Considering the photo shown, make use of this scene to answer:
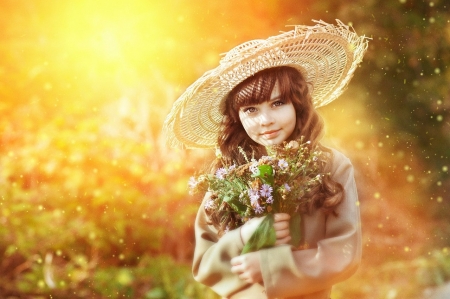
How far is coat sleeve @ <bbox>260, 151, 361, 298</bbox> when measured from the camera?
163 cm

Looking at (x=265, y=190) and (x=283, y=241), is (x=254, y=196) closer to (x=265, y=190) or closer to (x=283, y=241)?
(x=265, y=190)

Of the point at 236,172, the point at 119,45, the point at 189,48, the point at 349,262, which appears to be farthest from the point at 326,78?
the point at 119,45

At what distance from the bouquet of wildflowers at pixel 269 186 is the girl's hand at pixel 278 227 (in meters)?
0.01

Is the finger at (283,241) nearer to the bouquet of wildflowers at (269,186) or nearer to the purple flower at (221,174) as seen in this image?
the bouquet of wildflowers at (269,186)

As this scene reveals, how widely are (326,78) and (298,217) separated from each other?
1.55 ft

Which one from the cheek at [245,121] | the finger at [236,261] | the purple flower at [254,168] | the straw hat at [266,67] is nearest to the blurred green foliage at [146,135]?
the straw hat at [266,67]

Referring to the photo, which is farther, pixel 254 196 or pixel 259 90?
pixel 259 90

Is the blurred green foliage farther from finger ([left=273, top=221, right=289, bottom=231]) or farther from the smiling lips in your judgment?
finger ([left=273, top=221, right=289, bottom=231])

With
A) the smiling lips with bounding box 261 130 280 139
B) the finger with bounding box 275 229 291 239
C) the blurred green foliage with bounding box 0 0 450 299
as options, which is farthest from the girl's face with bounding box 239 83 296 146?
the blurred green foliage with bounding box 0 0 450 299

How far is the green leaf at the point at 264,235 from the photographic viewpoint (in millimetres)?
1633

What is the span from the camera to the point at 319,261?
164 cm

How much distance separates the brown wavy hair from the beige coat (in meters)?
0.04

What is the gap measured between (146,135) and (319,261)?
1531 mm

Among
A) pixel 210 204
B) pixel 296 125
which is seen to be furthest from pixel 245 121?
pixel 210 204
